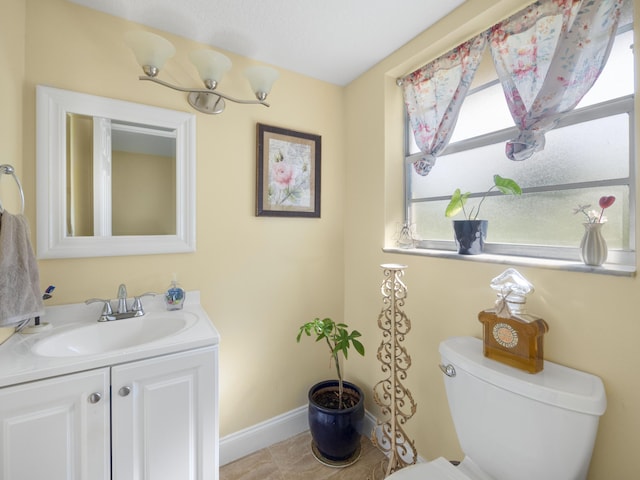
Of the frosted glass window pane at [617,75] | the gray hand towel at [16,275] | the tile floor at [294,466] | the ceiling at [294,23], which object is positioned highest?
the ceiling at [294,23]

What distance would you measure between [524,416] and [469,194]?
0.86m

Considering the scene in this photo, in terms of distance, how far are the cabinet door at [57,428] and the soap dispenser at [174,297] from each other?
46 centimetres

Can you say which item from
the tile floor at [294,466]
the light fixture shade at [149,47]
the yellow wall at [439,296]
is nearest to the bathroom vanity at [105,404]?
the tile floor at [294,466]

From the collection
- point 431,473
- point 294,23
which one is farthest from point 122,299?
point 294,23

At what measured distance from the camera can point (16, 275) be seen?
0.93 m

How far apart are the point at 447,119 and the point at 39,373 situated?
1.81m

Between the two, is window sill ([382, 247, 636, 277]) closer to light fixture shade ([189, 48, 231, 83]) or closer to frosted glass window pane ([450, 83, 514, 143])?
frosted glass window pane ([450, 83, 514, 143])

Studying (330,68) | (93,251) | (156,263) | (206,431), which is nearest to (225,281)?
(156,263)

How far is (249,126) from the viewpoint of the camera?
1589 mm

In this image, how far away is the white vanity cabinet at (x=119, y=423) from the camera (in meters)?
0.81

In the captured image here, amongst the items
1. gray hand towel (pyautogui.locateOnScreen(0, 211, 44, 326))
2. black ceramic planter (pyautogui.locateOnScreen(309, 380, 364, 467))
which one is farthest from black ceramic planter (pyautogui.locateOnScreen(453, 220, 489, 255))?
gray hand towel (pyautogui.locateOnScreen(0, 211, 44, 326))

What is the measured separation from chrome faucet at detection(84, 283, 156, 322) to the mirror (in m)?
0.19

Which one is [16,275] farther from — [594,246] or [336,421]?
[594,246]

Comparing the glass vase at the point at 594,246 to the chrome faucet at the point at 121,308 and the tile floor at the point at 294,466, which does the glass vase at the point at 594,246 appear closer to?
the tile floor at the point at 294,466
